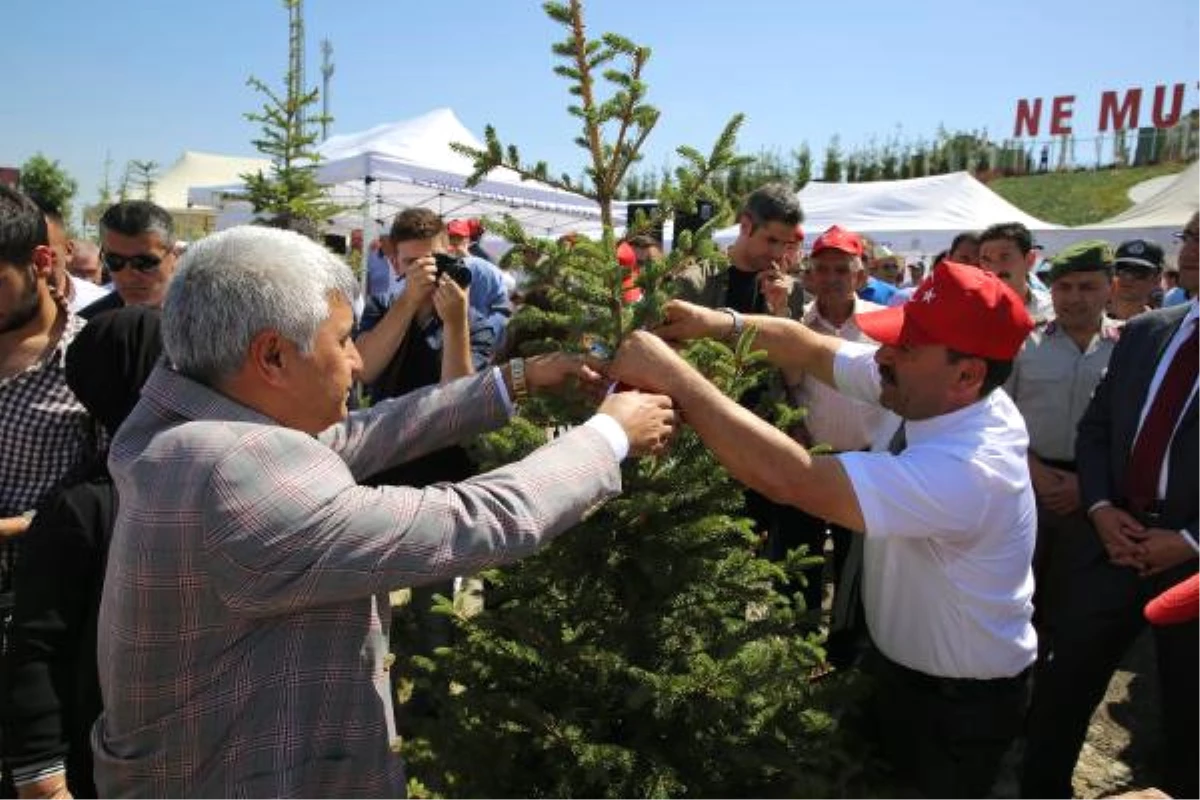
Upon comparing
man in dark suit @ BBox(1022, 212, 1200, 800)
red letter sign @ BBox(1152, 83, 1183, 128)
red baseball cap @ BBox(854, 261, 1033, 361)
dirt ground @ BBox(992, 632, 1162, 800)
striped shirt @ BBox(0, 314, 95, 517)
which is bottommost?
dirt ground @ BBox(992, 632, 1162, 800)

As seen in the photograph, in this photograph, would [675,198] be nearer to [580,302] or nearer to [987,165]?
[580,302]

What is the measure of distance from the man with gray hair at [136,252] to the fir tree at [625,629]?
6.48 feet

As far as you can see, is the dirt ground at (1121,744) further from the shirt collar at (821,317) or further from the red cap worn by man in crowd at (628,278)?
the red cap worn by man in crowd at (628,278)

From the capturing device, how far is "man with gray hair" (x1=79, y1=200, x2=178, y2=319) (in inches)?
145

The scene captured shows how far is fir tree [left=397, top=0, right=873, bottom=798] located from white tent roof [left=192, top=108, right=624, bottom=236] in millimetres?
8707

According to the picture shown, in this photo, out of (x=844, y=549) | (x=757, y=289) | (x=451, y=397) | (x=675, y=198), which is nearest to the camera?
(x=675, y=198)

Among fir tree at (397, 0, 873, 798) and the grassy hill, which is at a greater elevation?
the grassy hill

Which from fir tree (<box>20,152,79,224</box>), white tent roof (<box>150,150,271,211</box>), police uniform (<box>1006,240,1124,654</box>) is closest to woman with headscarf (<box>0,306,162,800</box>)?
police uniform (<box>1006,240,1124,654</box>)

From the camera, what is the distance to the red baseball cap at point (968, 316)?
239cm

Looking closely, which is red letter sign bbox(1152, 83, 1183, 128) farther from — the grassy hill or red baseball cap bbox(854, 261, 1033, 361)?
red baseball cap bbox(854, 261, 1033, 361)

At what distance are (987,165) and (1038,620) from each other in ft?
159

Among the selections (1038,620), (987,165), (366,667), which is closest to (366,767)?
(366,667)

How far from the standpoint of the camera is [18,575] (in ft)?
8.05

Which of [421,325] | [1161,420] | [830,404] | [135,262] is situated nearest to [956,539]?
[1161,420]
